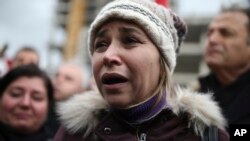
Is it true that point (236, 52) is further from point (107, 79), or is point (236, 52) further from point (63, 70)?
point (63, 70)

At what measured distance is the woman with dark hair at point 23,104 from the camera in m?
2.64

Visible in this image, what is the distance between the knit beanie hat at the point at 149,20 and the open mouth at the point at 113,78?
0.22 m

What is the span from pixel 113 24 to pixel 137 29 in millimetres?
95

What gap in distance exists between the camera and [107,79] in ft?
5.56

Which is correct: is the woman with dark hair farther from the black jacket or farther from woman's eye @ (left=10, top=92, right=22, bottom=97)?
the black jacket

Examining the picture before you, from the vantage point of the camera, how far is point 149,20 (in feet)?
5.90

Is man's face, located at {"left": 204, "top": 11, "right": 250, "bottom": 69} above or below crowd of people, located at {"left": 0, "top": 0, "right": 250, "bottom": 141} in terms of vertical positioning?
above

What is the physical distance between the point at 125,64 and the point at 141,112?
0.20 m

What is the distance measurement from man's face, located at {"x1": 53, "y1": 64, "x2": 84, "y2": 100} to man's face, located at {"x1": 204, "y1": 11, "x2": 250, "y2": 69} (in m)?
1.62

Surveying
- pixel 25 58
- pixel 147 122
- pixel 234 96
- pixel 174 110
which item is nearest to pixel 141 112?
pixel 147 122

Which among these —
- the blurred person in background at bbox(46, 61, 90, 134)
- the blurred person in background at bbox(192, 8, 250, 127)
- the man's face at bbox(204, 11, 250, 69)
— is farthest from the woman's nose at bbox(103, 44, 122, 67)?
the blurred person in background at bbox(46, 61, 90, 134)

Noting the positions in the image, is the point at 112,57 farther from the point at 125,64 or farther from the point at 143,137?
the point at 143,137

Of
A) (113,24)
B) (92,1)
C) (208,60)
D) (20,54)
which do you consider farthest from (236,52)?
(92,1)

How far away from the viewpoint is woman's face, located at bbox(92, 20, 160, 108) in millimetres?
1680
